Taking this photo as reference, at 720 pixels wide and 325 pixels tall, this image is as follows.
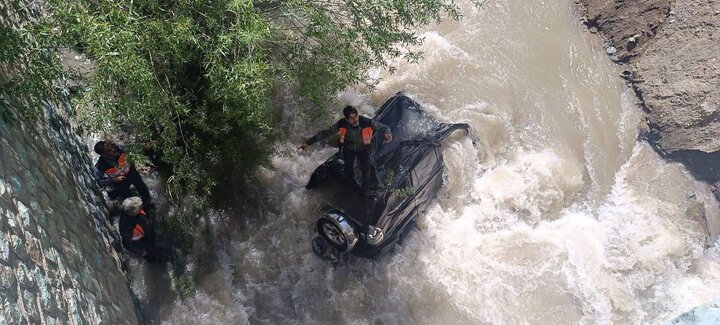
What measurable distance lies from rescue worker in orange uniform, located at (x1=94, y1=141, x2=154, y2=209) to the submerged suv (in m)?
2.19

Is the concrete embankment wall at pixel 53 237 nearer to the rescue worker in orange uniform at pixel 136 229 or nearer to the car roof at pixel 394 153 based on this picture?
the rescue worker in orange uniform at pixel 136 229

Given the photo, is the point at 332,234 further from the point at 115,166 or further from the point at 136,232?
the point at 115,166

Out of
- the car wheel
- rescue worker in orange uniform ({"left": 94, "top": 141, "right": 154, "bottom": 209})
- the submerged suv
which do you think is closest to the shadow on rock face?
the submerged suv

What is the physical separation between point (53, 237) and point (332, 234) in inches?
117

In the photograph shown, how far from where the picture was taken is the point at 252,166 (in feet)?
23.1

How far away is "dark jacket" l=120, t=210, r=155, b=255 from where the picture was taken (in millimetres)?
5887

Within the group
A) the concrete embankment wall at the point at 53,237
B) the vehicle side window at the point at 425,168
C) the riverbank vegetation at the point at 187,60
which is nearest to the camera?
the concrete embankment wall at the point at 53,237

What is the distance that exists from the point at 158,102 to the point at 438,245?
4413 millimetres

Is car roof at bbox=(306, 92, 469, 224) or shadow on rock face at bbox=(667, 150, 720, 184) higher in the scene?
car roof at bbox=(306, 92, 469, 224)

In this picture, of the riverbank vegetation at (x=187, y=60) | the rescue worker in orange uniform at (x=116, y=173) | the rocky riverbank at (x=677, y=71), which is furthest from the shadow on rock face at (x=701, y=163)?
the rescue worker in orange uniform at (x=116, y=173)

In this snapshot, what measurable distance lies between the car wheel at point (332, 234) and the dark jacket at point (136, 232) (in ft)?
6.70

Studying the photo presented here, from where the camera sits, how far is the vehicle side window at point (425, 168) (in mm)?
6664

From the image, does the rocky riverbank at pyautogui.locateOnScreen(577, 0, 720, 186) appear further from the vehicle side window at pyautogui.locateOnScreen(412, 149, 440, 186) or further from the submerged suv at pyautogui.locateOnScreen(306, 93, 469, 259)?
the vehicle side window at pyautogui.locateOnScreen(412, 149, 440, 186)

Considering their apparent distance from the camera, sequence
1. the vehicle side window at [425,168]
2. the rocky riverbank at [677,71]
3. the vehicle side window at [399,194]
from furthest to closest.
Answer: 1. the rocky riverbank at [677,71]
2. the vehicle side window at [425,168]
3. the vehicle side window at [399,194]
